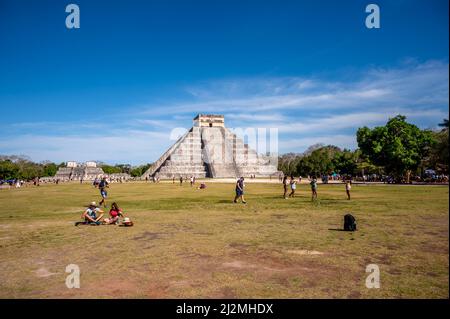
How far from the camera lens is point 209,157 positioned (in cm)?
10444

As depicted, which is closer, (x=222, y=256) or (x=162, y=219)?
(x=222, y=256)

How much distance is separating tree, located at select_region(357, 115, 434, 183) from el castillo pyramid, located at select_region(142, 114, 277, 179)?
48.8m

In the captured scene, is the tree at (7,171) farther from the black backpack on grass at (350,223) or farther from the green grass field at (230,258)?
the black backpack on grass at (350,223)

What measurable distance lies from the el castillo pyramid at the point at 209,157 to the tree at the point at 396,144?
4877cm

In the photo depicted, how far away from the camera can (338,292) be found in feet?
19.6

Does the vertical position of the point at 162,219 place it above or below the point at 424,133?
below

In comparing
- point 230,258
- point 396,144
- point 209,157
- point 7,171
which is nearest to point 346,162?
point 396,144

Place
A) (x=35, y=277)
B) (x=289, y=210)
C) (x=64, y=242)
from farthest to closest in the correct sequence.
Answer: (x=289, y=210) → (x=64, y=242) → (x=35, y=277)

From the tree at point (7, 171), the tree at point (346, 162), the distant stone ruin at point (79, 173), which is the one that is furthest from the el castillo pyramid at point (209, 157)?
the tree at point (7, 171)

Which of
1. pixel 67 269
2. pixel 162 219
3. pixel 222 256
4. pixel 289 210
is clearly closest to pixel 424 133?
pixel 289 210

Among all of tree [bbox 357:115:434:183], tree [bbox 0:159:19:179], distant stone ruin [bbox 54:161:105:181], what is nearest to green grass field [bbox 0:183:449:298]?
tree [bbox 357:115:434:183]

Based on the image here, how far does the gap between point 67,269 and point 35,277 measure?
0.70m
